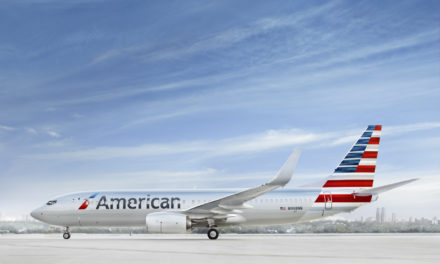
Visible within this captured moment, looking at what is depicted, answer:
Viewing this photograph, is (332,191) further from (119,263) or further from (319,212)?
(119,263)

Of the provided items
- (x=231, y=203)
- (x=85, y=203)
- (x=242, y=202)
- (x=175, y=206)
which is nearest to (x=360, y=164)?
(x=242, y=202)

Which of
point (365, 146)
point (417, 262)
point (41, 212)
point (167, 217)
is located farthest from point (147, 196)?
point (417, 262)

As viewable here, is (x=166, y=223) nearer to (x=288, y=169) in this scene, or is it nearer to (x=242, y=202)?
(x=242, y=202)

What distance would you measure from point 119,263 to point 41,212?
60.0 ft

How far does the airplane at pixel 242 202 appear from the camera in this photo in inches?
1004

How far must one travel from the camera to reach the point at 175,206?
25984mm

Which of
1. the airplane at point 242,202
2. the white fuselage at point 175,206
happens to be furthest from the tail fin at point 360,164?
the white fuselage at point 175,206

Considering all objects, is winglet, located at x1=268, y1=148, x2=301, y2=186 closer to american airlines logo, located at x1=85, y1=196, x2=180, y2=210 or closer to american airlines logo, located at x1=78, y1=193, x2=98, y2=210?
american airlines logo, located at x1=85, y1=196, x2=180, y2=210

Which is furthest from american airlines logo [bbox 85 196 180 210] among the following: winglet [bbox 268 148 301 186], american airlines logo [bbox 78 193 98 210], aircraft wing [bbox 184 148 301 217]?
winglet [bbox 268 148 301 186]

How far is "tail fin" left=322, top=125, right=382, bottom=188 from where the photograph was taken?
26.5 m

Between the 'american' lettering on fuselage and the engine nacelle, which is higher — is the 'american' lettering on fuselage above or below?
above

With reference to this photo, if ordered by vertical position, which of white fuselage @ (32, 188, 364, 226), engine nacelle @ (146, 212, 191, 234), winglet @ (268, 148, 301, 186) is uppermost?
→ winglet @ (268, 148, 301, 186)

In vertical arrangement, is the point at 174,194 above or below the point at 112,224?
above

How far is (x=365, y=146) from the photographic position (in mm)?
27375
